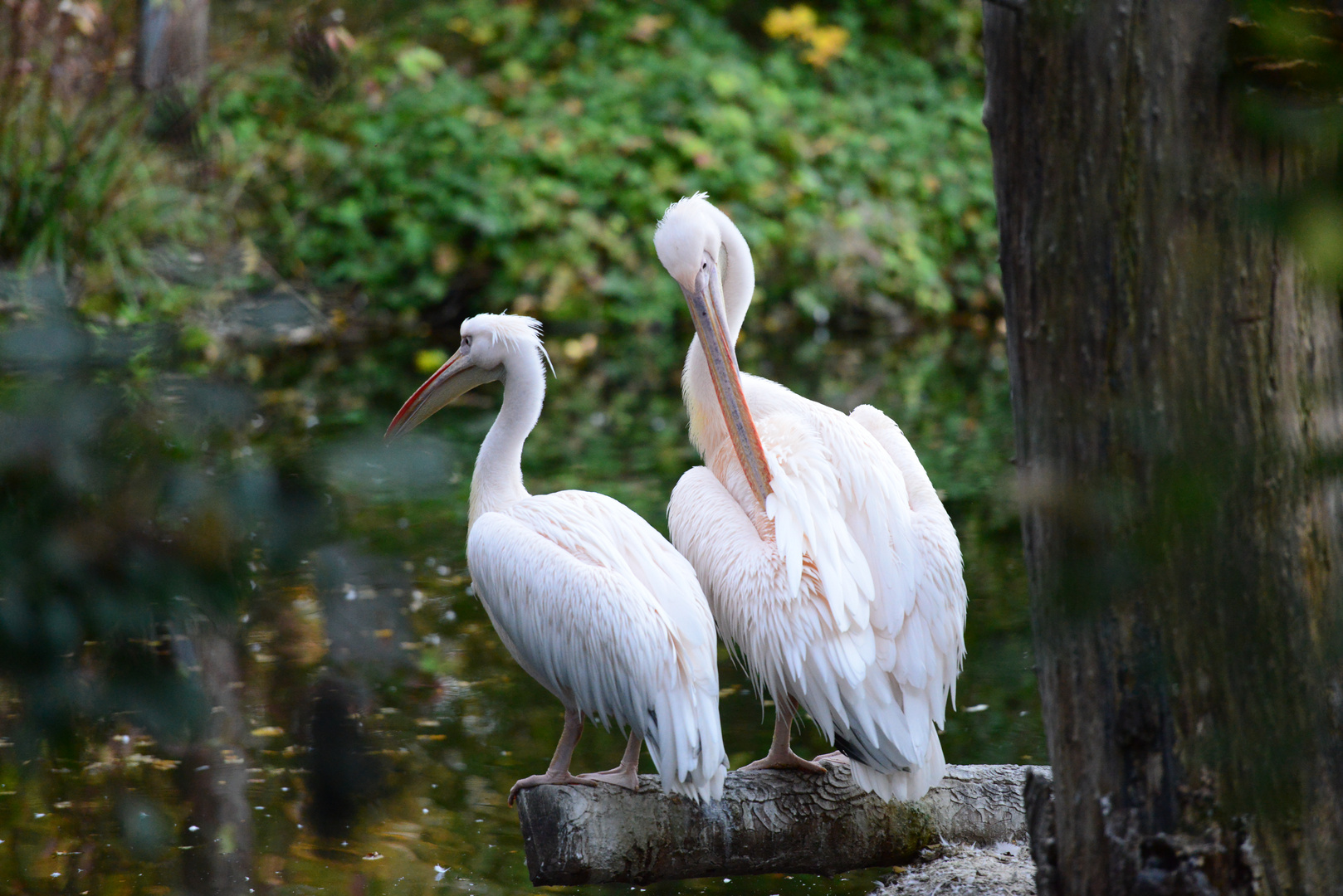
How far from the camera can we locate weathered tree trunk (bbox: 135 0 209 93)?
0.95 m

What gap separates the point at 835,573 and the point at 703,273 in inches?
47.1

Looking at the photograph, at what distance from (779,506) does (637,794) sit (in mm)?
734

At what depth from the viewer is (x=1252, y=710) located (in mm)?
950

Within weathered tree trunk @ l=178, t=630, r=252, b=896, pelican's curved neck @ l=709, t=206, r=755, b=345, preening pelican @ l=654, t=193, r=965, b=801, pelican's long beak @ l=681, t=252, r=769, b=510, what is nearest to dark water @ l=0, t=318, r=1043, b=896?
weathered tree trunk @ l=178, t=630, r=252, b=896

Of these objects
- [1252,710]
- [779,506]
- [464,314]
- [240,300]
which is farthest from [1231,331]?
[464,314]

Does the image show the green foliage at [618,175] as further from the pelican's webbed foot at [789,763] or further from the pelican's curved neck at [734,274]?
the pelican's webbed foot at [789,763]

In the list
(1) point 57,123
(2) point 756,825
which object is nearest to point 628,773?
(2) point 756,825

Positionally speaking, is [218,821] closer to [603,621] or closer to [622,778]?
[622,778]

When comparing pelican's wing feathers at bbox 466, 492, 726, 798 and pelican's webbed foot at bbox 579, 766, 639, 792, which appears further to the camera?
pelican's webbed foot at bbox 579, 766, 639, 792

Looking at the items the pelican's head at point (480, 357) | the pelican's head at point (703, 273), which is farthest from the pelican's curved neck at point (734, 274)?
the pelican's head at point (480, 357)

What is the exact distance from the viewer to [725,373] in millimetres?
3508

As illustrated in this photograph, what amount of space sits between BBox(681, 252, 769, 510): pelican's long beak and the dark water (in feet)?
2.58

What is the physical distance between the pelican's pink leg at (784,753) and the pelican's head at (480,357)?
43.7 inches

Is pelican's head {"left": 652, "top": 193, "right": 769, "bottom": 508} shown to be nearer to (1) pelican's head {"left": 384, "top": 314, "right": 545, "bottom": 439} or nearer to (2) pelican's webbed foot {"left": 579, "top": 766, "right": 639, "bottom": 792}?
(1) pelican's head {"left": 384, "top": 314, "right": 545, "bottom": 439}
